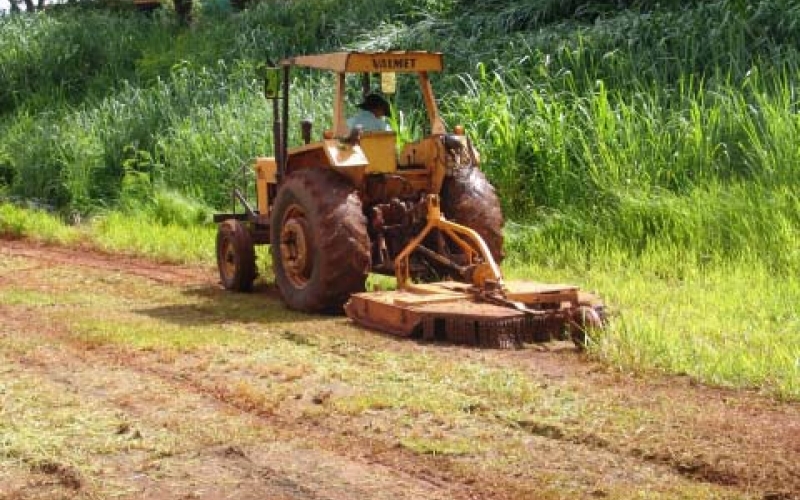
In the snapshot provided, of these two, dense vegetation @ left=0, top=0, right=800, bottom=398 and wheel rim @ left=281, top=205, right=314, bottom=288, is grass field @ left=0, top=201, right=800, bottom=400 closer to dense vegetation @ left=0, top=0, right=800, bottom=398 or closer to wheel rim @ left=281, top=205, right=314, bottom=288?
dense vegetation @ left=0, top=0, right=800, bottom=398

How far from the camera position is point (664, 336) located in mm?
6934

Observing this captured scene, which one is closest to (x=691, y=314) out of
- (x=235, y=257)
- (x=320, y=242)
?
(x=320, y=242)

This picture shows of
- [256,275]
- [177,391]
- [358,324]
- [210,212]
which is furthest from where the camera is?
[210,212]

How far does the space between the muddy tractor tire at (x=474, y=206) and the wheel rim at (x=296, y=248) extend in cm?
101

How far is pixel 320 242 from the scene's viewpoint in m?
8.66

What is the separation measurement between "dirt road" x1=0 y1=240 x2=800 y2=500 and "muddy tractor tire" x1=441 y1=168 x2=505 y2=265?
1.42 m

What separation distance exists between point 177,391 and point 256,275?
162 inches

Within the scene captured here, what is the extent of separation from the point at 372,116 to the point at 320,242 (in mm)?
1280

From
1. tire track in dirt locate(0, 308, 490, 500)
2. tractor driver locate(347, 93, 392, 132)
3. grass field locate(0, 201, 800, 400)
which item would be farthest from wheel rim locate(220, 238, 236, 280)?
tire track in dirt locate(0, 308, 490, 500)

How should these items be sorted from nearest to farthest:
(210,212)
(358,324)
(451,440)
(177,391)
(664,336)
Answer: (451,440), (177,391), (664,336), (358,324), (210,212)

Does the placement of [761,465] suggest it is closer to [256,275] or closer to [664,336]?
[664,336]

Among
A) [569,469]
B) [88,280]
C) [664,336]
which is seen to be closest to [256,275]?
[88,280]

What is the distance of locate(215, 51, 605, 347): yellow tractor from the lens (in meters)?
8.20

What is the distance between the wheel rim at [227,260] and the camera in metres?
10.5
